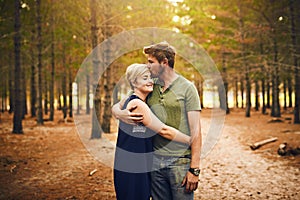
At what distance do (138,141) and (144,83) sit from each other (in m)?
0.54

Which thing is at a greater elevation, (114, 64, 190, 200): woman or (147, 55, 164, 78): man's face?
(147, 55, 164, 78): man's face

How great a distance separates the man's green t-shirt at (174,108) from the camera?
2.86 metres

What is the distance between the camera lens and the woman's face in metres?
2.75

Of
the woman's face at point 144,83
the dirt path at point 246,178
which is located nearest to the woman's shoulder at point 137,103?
the woman's face at point 144,83

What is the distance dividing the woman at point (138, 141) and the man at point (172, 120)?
0.27 ft

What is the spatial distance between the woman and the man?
82mm

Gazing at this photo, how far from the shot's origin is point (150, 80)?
2.78 m

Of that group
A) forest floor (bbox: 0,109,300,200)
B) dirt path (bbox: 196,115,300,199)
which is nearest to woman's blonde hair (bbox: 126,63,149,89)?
forest floor (bbox: 0,109,300,200)

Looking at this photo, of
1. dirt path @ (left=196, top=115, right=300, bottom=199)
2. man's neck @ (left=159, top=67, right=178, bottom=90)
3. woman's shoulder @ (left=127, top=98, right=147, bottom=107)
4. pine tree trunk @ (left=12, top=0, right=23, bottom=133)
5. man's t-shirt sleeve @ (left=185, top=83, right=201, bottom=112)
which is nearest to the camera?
woman's shoulder @ (left=127, top=98, right=147, bottom=107)

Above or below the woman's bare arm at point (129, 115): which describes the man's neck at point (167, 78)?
above

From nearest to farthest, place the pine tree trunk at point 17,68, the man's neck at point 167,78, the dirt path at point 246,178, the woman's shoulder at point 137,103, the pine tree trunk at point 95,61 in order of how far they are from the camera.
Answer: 1. the woman's shoulder at point 137,103
2. the man's neck at point 167,78
3. the dirt path at point 246,178
4. the pine tree trunk at point 95,61
5. the pine tree trunk at point 17,68

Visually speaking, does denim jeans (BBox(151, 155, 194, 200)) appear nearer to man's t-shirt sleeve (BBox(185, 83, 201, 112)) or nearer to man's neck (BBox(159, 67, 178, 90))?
man's t-shirt sleeve (BBox(185, 83, 201, 112))

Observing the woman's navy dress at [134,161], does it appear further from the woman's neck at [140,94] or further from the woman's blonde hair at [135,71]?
the woman's blonde hair at [135,71]

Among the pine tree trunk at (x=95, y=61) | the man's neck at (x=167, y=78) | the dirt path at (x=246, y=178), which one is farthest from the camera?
the pine tree trunk at (x=95, y=61)
